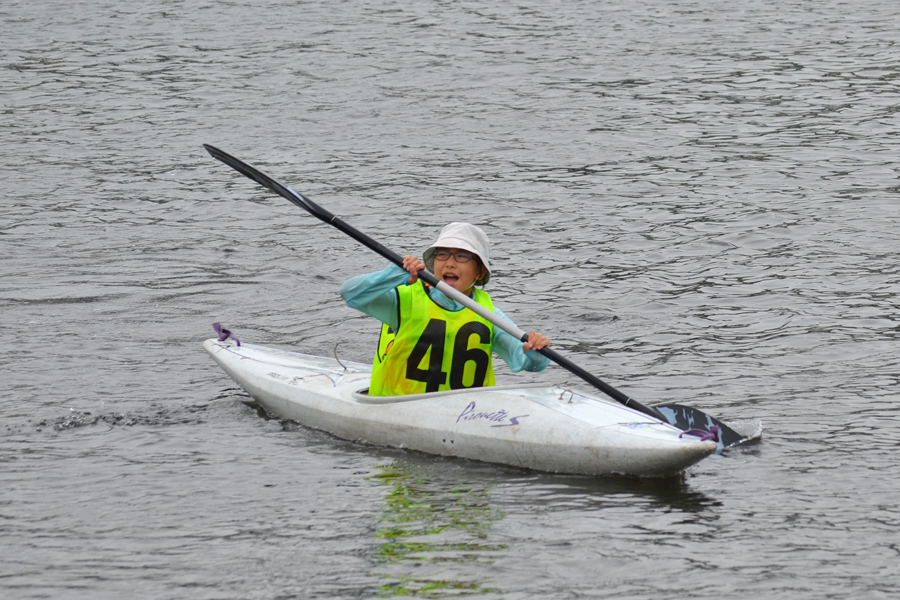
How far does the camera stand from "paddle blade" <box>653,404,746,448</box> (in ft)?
19.7

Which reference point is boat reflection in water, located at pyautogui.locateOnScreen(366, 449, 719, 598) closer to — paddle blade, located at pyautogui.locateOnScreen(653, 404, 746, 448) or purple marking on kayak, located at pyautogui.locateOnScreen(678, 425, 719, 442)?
purple marking on kayak, located at pyautogui.locateOnScreen(678, 425, 719, 442)

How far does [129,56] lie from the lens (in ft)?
58.6

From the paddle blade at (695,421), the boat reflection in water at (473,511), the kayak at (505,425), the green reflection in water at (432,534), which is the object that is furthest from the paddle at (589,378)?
the green reflection in water at (432,534)

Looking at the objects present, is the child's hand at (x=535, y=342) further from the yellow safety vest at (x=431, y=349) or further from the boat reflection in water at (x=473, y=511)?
the boat reflection in water at (x=473, y=511)

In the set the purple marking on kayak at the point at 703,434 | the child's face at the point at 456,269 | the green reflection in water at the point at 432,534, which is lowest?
the green reflection in water at the point at 432,534

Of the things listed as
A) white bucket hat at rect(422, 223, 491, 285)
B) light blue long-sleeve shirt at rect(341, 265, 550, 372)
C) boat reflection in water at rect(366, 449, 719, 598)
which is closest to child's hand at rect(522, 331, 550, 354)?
light blue long-sleeve shirt at rect(341, 265, 550, 372)

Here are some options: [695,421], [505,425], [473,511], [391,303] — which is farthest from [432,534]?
[695,421]

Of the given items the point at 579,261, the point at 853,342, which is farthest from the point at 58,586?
the point at 579,261

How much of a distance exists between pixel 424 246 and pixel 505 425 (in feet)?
15.7

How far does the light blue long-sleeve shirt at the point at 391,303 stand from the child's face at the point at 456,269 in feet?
0.28

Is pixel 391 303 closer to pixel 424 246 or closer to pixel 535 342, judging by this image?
pixel 535 342

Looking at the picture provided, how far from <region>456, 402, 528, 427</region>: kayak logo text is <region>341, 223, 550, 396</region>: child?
0.89 feet

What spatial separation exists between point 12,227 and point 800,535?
8.21 metres

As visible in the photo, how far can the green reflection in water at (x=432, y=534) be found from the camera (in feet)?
14.9
